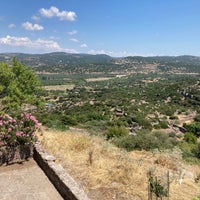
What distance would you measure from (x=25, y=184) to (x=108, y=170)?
88.3 inches

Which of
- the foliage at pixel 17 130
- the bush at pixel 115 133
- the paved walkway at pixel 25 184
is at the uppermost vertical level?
the foliage at pixel 17 130

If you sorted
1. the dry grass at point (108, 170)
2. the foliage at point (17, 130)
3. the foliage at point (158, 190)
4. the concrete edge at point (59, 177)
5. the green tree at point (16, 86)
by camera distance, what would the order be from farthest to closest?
the green tree at point (16, 86), the foliage at point (17, 130), the dry grass at point (108, 170), the foliage at point (158, 190), the concrete edge at point (59, 177)

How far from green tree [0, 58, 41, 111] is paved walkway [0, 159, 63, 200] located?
28.0 ft

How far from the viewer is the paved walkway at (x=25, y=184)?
6.29m

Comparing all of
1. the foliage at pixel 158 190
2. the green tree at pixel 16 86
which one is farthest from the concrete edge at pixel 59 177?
the green tree at pixel 16 86

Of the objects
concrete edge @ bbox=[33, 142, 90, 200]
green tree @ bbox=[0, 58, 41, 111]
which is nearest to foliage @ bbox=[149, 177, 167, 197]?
concrete edge @ bbox=[33, 142, 90, 200]

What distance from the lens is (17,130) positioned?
8.30 m

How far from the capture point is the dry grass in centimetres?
654

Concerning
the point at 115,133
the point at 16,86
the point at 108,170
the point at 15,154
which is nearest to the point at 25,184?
the point at 15,154

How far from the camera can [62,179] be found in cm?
643

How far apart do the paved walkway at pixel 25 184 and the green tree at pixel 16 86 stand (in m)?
8.54

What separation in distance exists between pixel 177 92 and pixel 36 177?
8476 cm

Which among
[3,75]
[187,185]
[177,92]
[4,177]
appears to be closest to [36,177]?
[4,177]

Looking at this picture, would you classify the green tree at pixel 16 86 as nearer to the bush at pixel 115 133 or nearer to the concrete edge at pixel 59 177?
the bush at pixel 115 133
